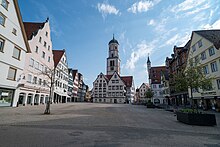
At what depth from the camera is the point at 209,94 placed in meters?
23.1

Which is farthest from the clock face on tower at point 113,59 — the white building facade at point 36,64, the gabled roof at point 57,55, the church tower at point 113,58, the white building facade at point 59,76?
the white building facade at point 36,64

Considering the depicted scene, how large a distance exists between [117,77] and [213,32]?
49.7 meters

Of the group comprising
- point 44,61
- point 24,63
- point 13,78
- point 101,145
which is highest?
point 44,61

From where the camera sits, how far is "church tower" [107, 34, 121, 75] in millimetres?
83875

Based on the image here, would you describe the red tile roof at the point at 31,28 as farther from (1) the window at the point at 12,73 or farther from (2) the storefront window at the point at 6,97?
(2) the storefront window at the point at 6,97

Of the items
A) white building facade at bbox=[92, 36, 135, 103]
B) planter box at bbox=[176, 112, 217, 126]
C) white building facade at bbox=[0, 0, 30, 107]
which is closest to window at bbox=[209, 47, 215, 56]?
planter box at bbox=[176, 112, 217, 126]

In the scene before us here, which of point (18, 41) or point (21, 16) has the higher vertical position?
point (21, 16)

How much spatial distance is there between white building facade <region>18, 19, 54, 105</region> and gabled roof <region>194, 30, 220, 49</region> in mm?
29010

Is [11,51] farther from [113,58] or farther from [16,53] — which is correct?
[113,58]

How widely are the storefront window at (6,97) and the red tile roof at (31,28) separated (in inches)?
454

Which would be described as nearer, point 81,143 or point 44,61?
point 81,143

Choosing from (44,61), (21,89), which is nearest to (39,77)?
(44,61)

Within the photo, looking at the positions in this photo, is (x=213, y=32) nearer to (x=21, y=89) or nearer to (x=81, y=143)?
(x=81, y=143)

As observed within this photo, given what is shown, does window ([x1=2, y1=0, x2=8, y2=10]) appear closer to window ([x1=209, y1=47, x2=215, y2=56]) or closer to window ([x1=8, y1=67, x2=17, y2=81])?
window ([x1=8, y1=67, x2=17, y2=81])
